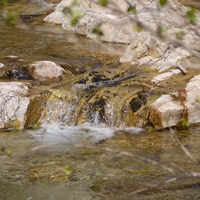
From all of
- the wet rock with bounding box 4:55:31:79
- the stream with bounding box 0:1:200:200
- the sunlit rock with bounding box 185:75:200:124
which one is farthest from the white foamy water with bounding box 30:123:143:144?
the wet rock with bounding box 4:55:31:79

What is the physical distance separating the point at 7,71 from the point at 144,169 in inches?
153

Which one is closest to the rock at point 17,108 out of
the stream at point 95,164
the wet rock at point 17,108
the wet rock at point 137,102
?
the wet rock at point 17,108

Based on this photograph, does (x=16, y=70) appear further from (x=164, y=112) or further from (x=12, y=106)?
(x=164, y=112)

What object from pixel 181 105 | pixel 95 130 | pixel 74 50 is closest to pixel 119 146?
pixel 95 130

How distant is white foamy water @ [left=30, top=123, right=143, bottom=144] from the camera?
6.65 metres

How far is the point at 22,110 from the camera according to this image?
7.32 meters

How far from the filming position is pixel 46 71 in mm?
8453

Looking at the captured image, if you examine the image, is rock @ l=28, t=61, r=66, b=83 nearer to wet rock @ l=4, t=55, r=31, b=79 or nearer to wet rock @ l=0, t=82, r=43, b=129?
wet rock @ l=4, t=55, r=31, b=79

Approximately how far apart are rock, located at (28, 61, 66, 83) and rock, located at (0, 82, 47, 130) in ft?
2.68

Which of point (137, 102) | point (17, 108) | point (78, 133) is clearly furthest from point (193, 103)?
point (17, 108)

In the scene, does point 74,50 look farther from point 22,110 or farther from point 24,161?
point 24,161

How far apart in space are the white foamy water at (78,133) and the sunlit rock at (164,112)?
26 centimetres

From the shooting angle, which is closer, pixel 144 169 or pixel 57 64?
pixel 144 169

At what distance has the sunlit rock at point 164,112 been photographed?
275 inches
